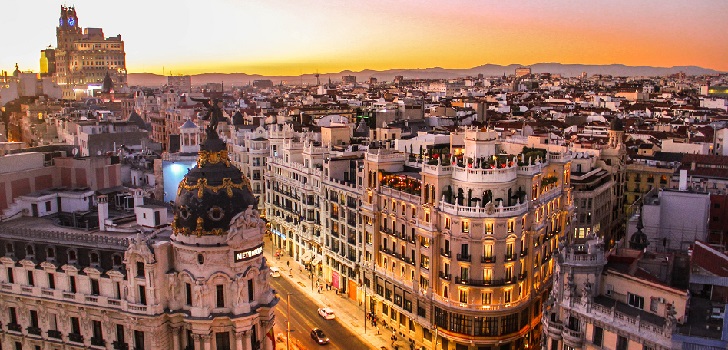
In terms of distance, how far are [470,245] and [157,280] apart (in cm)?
3848

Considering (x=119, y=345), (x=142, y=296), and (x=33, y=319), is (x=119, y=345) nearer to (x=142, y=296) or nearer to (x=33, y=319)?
(x=142, y=296)

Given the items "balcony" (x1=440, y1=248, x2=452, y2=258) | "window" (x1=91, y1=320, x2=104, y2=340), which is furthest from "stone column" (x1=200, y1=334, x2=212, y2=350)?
"balcony" (x1=440, y1=248, x2=452, y2=258)

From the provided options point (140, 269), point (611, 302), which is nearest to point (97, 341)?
point (140, 269)

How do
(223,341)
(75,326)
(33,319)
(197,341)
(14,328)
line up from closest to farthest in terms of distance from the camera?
1. (197,341)
2. (223,341)
3. (75,326)
4. (33,319)
5. (14,328)

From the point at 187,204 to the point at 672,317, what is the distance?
44.1 m

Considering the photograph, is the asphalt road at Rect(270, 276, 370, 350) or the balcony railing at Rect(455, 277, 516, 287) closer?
the balcony railing at Rect(455, 277, 516, 287)

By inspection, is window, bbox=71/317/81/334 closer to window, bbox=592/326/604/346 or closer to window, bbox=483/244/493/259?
window, bbox=483/244/493/259

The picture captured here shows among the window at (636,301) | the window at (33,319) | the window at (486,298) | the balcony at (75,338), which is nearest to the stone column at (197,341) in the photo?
the balcony at (75,338)

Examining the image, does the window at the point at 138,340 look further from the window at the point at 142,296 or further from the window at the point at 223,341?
the window at the point at 223,341

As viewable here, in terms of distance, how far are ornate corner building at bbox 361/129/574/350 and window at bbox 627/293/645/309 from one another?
2226 cm

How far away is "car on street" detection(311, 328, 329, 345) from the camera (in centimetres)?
9056

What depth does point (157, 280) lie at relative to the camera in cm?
6412

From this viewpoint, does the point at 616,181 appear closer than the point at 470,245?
No

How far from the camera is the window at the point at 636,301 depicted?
5544 cm
